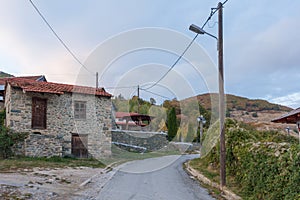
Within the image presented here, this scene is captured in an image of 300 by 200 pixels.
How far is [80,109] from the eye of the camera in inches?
709

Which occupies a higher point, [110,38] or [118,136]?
[110,38]

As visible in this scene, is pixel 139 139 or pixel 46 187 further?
pixel 139 139

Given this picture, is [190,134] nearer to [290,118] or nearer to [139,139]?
[139,139]

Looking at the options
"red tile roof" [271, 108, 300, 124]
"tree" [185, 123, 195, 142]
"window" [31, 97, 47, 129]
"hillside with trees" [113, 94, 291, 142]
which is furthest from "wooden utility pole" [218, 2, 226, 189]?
"tree" [185, 123, 195, 142]

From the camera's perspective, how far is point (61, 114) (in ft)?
56.6

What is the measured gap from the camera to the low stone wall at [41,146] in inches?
610

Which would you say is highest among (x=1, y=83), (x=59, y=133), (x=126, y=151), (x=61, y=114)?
(x=1, y=83)

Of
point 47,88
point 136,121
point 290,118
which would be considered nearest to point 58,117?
point 47,88

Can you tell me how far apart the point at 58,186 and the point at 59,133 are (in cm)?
914

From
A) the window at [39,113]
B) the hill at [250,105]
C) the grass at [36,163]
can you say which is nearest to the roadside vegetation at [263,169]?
the grass at [36,163]

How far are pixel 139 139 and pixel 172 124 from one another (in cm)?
689

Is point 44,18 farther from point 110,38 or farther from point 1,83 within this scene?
point 1,83

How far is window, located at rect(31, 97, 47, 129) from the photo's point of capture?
16297 millimetres

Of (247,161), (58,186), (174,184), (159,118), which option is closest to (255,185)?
(247,161)
